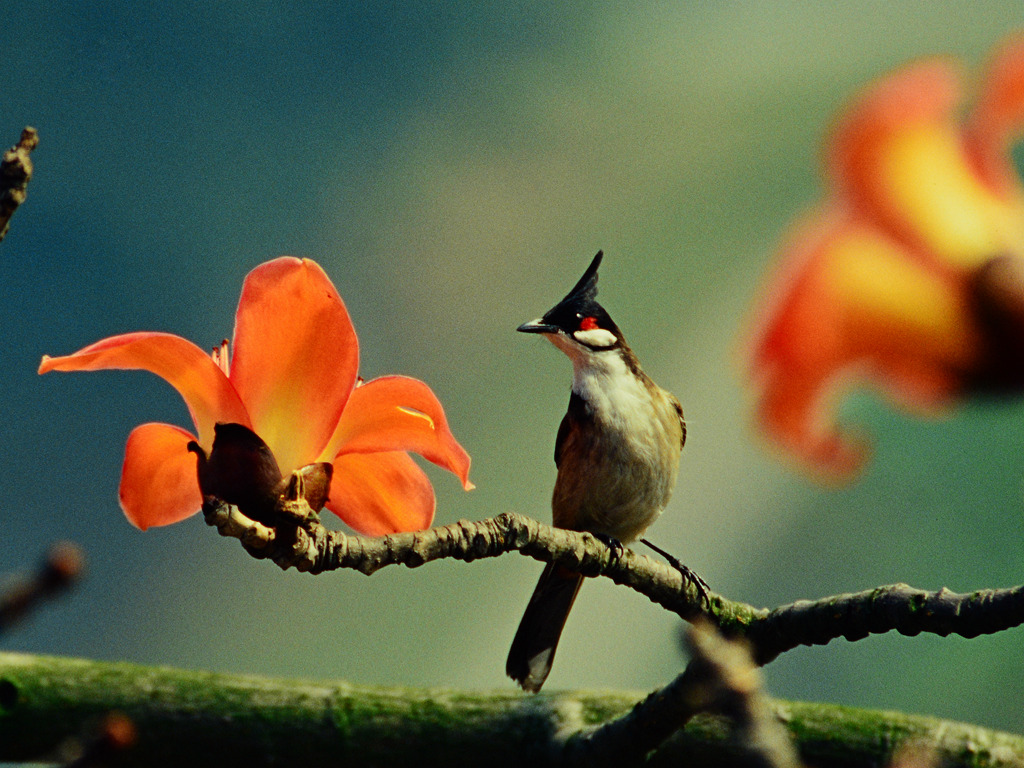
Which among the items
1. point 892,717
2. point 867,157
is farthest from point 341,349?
point 892,717

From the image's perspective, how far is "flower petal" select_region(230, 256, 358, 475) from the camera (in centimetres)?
63

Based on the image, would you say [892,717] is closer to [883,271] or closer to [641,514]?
[641,514]

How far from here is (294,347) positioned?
634 mm

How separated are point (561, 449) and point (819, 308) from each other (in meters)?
1.71

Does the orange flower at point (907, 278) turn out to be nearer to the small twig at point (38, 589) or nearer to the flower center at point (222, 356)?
the small twig at point (38, 589)

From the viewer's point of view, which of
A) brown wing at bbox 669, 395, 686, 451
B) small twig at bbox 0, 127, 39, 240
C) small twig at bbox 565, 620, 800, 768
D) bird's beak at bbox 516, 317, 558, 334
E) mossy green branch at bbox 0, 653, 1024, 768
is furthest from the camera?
brown wing at bbox 669, 395, 686, 451

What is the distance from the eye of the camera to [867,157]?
204 mm

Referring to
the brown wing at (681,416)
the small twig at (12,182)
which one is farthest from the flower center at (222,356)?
the brown wing at (681,416)

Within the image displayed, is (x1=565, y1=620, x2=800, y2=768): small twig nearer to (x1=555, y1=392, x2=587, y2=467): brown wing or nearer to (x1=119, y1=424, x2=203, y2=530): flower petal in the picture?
(x1=119, y1=424, x2=203, y2=530): flower petal

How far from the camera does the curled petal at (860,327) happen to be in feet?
0.63

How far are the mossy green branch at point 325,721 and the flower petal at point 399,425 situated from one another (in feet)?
2.34

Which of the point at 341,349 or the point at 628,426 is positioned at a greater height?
the point at 628,426

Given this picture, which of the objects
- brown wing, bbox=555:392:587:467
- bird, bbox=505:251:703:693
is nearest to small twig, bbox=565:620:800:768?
bird, bbox=505:251:703:693

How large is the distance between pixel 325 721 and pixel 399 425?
0.81 metres
